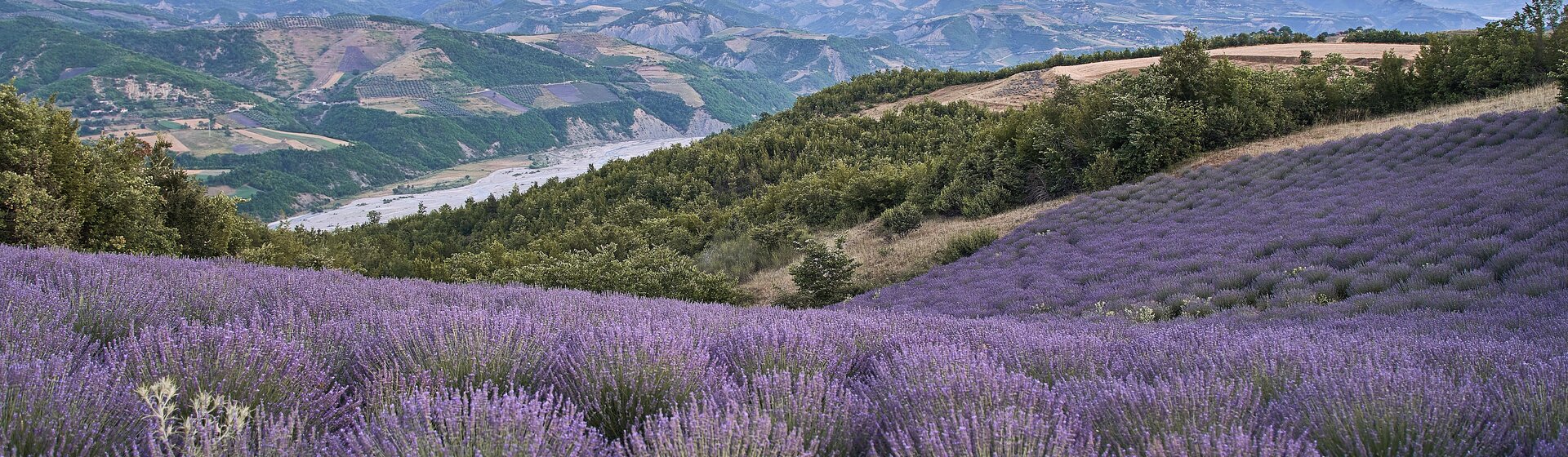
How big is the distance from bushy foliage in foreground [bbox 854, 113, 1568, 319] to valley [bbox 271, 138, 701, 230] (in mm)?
44448

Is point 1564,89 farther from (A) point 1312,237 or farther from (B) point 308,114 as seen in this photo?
(B) point 308,114

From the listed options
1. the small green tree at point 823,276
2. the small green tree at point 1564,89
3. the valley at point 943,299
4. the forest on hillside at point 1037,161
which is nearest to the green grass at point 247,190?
the valley at point 943,299

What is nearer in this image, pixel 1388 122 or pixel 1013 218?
pixel 1388 122

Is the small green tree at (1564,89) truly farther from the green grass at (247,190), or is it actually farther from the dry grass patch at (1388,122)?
the green grass at (247,190)

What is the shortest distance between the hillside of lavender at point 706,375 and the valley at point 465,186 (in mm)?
52374

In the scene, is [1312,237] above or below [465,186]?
above

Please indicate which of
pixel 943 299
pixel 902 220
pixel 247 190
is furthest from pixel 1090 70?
pixel 247 190

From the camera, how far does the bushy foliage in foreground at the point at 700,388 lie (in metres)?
1.93

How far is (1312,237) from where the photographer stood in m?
10.0

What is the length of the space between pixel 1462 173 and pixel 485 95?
643 ft

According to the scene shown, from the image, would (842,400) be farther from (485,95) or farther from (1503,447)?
(485,95)

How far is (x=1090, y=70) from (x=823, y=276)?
111 ft

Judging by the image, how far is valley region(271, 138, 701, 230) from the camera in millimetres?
74812

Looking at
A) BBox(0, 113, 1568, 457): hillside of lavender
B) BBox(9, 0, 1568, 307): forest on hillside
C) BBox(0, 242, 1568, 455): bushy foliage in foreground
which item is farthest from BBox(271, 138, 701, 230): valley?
BBox(0, 242, 1568, 455): bushy foliage in foreground
